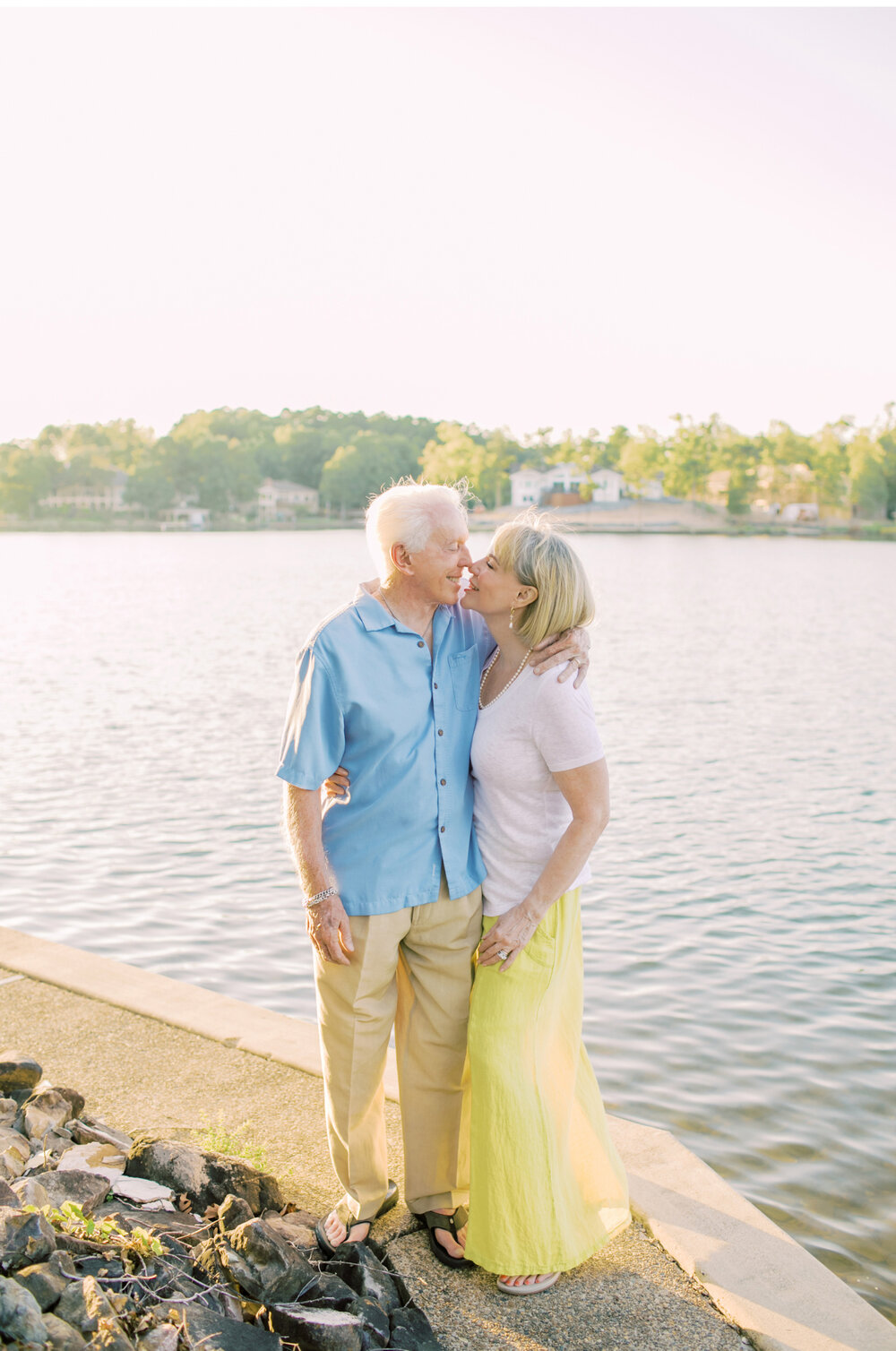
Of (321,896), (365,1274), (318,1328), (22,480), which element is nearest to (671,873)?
(321,896)

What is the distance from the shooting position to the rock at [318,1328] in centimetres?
274

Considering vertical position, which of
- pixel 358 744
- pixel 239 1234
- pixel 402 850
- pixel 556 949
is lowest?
pixel 239 1234

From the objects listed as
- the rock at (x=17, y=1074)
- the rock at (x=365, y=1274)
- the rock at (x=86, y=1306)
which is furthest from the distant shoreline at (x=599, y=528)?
the rock at (x=86, y=1306)

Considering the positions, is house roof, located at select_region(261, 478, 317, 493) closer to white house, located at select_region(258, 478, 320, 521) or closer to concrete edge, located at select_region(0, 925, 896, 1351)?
white house, located at select_region(258, 478, 320, 521)

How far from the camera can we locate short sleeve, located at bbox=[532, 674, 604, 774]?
10.5 feet

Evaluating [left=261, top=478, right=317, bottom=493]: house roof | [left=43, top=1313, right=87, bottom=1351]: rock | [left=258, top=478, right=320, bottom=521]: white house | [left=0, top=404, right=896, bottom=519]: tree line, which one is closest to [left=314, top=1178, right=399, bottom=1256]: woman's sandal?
[left=43, top=1313, right=87, bottom=1351]: rock

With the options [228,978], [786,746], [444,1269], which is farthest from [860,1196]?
[786,746]

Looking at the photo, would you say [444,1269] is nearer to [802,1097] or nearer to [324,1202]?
[324,1202]

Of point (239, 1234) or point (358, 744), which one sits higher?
point (358, 744)

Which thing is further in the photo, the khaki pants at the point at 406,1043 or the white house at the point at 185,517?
the white house at the point at 185,517

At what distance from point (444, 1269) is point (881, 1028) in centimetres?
401

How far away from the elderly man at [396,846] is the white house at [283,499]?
14748cm

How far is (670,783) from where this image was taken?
41.5 ft

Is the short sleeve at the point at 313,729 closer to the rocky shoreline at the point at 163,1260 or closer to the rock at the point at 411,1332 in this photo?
the rocky shoreline at the point at 163,1260
